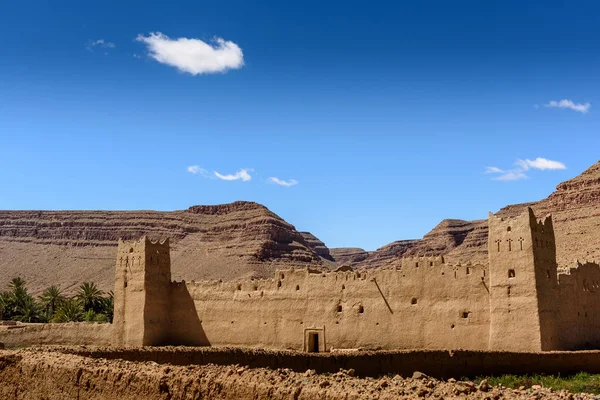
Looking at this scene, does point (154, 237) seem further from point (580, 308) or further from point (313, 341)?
point (580, 308)

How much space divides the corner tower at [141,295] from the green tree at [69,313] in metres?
9.11

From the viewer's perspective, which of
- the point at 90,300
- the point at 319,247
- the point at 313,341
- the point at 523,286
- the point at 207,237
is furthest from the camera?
the point at 319,247

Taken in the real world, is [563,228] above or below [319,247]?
below

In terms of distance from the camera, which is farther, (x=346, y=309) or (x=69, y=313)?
(x=69, y=313)

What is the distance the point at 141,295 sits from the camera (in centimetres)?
3228

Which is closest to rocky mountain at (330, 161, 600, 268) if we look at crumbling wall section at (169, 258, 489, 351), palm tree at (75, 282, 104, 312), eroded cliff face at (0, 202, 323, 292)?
eroded cliff face at (0, 202, 323, 292)

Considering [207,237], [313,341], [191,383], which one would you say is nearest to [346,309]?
[313,341]

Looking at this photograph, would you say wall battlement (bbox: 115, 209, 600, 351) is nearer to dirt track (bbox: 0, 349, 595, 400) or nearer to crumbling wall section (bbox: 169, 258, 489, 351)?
crumbling wall section (bbox: 169, 258, 489, 351)

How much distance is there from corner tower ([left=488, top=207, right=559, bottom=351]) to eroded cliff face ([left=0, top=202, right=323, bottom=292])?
165 ft

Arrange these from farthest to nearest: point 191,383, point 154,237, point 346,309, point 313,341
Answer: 1. point 154,237
2. point 313,341
3. point 346,309
4. point 191,383

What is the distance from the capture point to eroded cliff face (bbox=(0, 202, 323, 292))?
273 feet

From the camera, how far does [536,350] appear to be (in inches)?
909

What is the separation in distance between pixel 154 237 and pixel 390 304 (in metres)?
74.6

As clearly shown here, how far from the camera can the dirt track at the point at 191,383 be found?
965 centimetres
